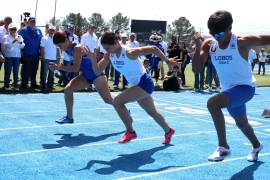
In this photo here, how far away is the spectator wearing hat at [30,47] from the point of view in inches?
543

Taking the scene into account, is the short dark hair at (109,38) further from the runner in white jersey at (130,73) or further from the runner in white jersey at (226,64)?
the runner in white jersey at (226,64)

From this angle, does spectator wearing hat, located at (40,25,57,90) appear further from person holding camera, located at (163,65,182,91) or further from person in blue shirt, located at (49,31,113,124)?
person in blue shirt, located at (49,31,113,124)

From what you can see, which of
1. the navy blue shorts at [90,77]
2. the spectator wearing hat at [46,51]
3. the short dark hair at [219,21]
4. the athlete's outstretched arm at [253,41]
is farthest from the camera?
the spectator wearing hat at [46,51]

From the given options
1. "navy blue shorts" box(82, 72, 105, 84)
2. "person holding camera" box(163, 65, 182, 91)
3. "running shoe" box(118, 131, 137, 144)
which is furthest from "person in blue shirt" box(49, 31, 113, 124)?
"person holding camera" box(163, 65, 182, 91)

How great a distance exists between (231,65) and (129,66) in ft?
6.44

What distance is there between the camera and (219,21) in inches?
203

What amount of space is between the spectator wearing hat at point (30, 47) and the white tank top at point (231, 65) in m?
9.30

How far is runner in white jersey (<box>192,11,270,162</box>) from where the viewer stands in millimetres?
5199

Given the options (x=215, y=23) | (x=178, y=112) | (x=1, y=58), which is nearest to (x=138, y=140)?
(x=215, y=23)

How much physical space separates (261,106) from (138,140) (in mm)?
6935

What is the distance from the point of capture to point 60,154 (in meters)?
6.44

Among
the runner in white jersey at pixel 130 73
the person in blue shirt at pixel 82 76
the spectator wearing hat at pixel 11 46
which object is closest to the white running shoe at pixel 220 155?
the runner in white jersey at pixel 130 73

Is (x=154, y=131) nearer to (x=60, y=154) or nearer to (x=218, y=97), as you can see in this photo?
(x=60, y=154)

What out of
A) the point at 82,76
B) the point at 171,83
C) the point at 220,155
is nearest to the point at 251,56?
the point at 220,155
